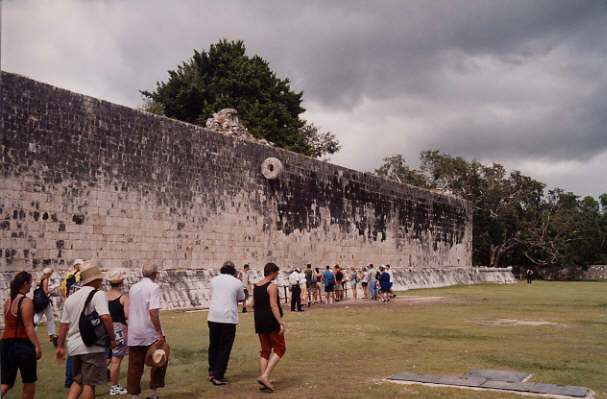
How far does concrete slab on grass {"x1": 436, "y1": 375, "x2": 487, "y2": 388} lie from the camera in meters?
6.43

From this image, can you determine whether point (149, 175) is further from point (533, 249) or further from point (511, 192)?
point (533, 249)

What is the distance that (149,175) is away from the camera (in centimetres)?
1658

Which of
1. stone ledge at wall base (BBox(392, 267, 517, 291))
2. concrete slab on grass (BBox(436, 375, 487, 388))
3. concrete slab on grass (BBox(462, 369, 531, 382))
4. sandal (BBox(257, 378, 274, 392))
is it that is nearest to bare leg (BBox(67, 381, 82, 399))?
sandal (BBox(257, 378, 274, 392))

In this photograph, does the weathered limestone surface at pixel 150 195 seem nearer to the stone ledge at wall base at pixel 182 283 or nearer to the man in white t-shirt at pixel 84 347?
the stone ledge at wall base at pixel 182 283

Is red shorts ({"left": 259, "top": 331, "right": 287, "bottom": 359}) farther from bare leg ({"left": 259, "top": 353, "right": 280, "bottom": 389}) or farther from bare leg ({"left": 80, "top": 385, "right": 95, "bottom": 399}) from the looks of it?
bare leg ({"left": 80, "top": 385, "right": 95, "bottom": 399})

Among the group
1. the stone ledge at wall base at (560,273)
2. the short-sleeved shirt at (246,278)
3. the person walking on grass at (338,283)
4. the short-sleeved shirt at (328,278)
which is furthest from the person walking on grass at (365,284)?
the stone ledge at wall base at (560,273)

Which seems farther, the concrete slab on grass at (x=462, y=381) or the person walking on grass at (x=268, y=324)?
the person walking on grass at (x=268, y=324)

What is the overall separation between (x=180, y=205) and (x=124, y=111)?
3257mm

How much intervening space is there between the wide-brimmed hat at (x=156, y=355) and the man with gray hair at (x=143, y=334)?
0.10 ft

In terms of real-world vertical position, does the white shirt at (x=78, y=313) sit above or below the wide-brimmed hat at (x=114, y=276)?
below

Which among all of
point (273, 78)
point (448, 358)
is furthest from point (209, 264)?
point (273, 78)

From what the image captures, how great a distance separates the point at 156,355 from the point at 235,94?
3368 cm

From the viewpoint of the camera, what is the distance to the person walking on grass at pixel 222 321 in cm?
713

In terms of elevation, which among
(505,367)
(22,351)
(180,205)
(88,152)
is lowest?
(505,367)
